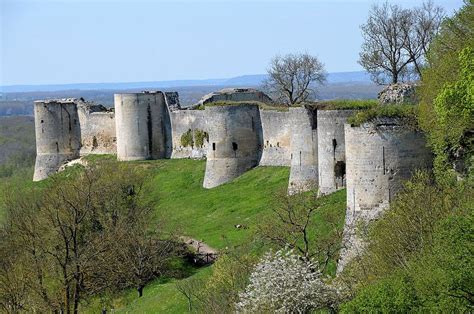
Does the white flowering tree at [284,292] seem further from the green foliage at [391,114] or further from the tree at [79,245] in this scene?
the tree at [79,245]

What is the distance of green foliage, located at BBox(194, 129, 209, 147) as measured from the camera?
52.7 metres

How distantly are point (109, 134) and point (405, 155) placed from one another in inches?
1370

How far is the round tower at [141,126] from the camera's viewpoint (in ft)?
181

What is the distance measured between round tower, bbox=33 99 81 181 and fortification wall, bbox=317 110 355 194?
30068 mm

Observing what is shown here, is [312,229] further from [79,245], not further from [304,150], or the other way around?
[79,245]

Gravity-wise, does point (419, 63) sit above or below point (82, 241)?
above

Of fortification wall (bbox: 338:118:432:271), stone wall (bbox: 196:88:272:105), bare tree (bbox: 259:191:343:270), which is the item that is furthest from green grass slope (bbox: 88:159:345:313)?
stone wall (bbox: 196:88:272:105)

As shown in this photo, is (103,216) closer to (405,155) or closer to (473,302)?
(405,155)

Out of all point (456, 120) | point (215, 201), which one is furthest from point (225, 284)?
point (215, 201)

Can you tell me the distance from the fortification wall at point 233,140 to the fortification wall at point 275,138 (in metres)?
0.36

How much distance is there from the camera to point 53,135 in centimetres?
6056

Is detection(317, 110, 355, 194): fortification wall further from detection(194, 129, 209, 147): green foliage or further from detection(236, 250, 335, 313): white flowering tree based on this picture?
detection(194, 129, 209, 147): green foliage

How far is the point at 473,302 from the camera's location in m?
19.1

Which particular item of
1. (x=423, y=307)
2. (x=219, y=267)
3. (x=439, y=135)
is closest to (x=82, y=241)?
(x=219, y=267)
